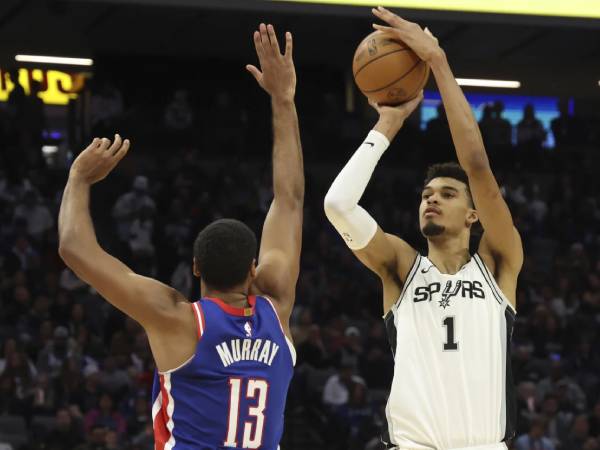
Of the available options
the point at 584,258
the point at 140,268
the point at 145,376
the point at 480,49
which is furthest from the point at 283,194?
the point at 480,49

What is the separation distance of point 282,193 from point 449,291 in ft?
3.93

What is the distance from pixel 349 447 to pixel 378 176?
7625 mm

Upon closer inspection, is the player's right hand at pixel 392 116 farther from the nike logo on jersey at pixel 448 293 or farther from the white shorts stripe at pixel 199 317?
the white shorts stripe at pixel 199 317

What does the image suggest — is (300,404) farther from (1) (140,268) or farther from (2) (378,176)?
(2) (378,176)

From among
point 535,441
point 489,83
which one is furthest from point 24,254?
point 489,83

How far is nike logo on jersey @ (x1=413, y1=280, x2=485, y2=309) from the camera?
5.33 metres

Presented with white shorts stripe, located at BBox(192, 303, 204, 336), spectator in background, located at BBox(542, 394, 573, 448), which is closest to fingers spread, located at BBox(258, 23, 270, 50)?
white shorts stripe, located at BBox(192, 303, 204, 336)

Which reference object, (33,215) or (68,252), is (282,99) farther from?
(33,215)

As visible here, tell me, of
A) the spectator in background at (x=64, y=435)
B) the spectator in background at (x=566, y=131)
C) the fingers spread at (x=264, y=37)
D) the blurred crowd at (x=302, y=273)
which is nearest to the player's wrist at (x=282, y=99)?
the fingers spread at (x=264, y=37)

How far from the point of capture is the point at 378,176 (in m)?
20.9

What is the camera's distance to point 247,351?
13.2 ft

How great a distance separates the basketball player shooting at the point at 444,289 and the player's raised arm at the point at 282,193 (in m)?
0.54

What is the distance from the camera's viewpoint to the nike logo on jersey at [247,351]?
13.0 feet

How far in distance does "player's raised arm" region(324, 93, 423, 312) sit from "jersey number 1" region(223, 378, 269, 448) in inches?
47.9
